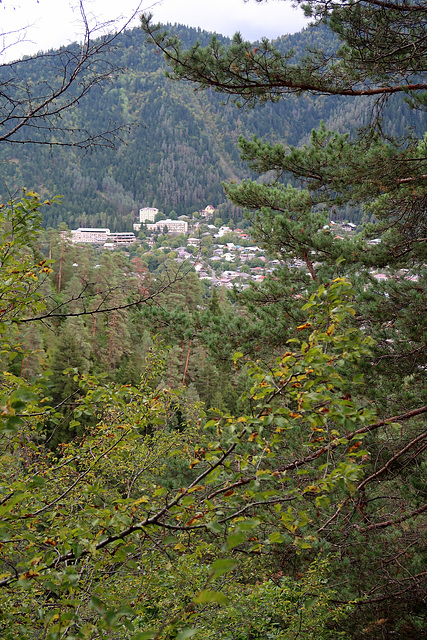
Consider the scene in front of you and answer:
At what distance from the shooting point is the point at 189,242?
329 ft

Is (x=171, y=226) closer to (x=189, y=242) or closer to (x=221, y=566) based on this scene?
(x=189, y=242)

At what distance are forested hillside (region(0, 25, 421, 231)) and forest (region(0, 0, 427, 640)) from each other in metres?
97.4

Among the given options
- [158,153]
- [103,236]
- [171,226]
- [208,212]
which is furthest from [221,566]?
[158,153]

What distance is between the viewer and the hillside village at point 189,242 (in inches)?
2945

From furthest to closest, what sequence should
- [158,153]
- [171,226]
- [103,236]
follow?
1. [158,153]
2. [171,226]
3. [103,236]

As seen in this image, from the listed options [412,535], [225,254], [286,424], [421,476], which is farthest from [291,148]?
[225,254]

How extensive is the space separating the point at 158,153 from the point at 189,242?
69702 millimetres

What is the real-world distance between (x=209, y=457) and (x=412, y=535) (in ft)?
12.5

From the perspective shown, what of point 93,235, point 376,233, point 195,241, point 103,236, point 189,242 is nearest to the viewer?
point 376,233

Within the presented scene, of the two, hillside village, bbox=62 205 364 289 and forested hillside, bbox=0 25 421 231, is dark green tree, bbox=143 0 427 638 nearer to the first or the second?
hillside village, bbox=62 205 364 289

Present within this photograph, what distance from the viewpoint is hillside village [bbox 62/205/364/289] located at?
74.8 metres

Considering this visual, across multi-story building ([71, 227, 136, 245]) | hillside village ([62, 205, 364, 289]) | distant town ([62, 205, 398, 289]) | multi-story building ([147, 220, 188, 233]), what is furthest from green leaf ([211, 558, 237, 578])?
multi-story building ([147, 220, 188, 233])

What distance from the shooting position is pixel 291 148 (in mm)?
5867

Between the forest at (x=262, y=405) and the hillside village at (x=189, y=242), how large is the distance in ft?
177
